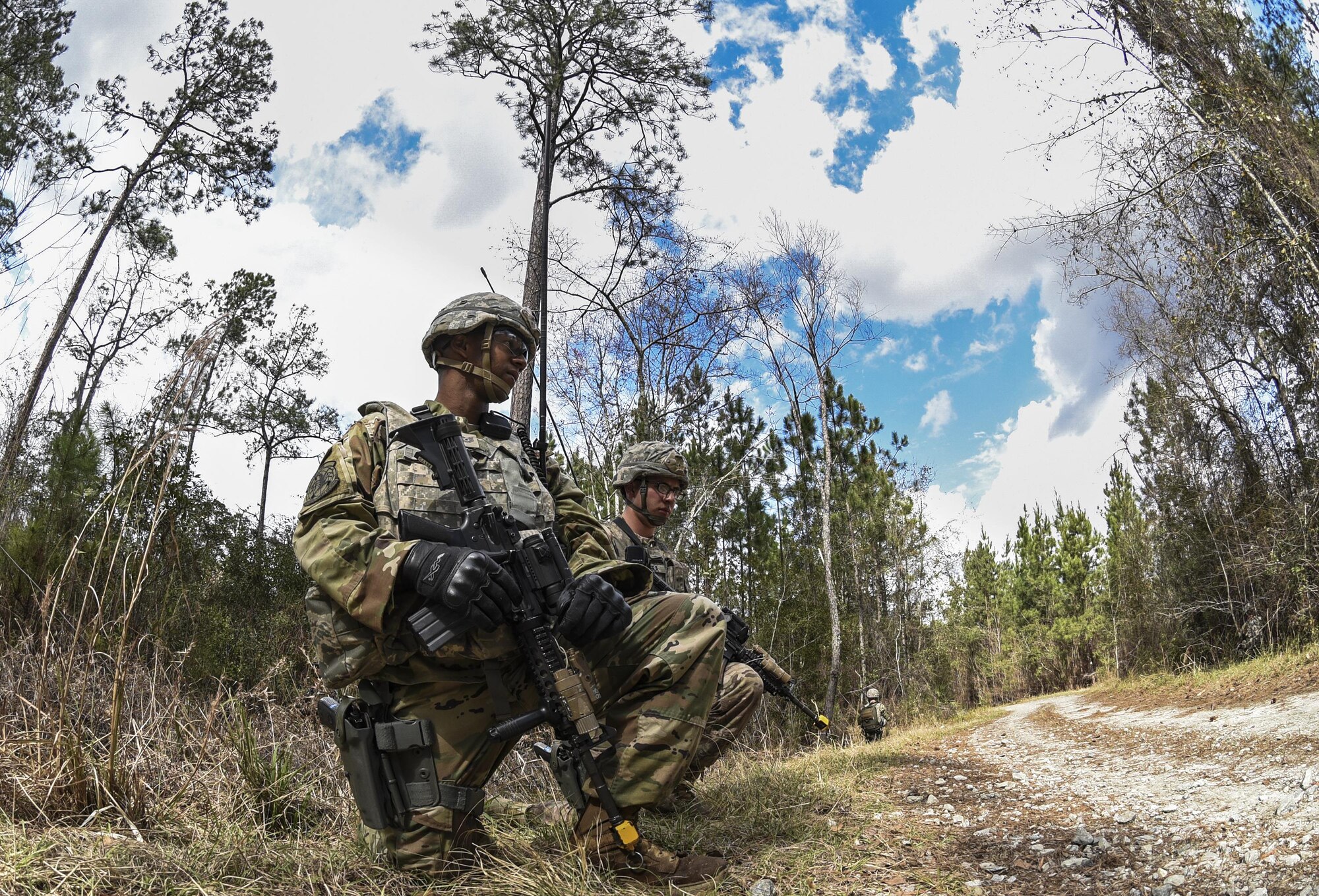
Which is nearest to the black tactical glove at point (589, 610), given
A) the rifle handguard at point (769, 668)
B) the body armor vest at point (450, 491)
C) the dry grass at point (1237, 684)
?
the body armor vest at point (450, 491)

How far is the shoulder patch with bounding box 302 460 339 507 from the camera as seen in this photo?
7.86ft

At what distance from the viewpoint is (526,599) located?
236 centimetres

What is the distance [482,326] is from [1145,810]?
3262mm

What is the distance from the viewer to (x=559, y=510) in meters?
2.95

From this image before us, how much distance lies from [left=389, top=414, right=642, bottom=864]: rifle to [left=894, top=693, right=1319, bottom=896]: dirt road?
1.20 m

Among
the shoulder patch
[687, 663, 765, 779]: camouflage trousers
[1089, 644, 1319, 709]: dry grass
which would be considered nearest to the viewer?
the shoulder patch

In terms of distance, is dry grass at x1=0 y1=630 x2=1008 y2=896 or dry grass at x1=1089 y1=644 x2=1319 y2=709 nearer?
dry grass at x1=0 y1=630 x2=1008 y2=896

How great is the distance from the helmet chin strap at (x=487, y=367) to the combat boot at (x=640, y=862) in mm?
1420

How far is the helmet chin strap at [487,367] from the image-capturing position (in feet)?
9.07

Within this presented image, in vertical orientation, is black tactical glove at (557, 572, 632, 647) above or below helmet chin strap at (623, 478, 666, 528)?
below

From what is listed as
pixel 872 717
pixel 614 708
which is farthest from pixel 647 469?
pixel 872 717

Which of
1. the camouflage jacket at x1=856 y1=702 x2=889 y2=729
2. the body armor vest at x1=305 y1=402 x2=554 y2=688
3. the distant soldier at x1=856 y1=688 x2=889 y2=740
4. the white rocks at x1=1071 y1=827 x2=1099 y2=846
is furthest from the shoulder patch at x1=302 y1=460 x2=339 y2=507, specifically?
the camouflage jacket at x1=856 y1=702 x2=889 y2=729

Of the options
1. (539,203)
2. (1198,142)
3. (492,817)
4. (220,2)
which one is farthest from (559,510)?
(220,2)

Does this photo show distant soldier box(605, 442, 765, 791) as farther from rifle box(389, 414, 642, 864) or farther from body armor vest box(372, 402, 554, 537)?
rifle box(389, 414, 642, 864)
